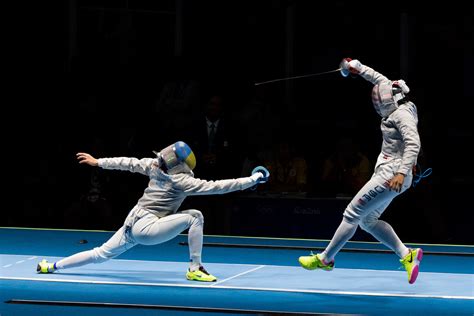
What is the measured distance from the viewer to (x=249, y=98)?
1159 centimetres

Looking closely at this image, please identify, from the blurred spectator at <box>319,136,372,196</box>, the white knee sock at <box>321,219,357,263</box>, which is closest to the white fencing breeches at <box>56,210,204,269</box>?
the white knee sock at <box>321,219,357,263</box>

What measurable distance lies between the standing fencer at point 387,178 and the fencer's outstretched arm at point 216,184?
2.12 feet

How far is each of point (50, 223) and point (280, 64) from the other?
400cm

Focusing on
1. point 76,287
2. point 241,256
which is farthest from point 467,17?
point 76,287

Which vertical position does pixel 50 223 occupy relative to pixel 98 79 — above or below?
below

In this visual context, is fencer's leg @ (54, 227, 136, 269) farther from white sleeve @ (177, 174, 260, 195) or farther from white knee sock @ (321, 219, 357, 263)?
white knee sock @ (321, 219, 357, 263)

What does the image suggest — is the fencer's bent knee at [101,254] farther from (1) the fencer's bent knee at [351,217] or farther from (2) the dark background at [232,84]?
(2) the dark background at [232,84]

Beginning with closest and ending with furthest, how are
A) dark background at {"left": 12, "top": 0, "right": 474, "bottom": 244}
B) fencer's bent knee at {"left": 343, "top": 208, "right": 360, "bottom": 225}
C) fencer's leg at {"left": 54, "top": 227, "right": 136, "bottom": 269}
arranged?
fencer's bent knee at {"left": 343, "top": 208, "right": 360, "bottom": 225} < fencer's leg at {"left": 54, "top": 227, "right": 136, "bottom": 269} < dark background at {"left": 12, "top": 0, "right": 474, "bottom": 244}

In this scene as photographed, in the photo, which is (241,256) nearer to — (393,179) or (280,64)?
(393,179)

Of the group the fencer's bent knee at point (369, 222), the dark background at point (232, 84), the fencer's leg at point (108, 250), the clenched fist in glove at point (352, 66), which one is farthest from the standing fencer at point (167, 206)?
the dark background at point (232, 84)

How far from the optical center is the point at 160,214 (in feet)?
21.7

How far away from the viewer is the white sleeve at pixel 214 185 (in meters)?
6.36

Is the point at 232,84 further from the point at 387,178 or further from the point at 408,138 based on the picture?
the point at 408,138

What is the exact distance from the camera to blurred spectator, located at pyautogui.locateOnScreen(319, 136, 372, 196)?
946cm
